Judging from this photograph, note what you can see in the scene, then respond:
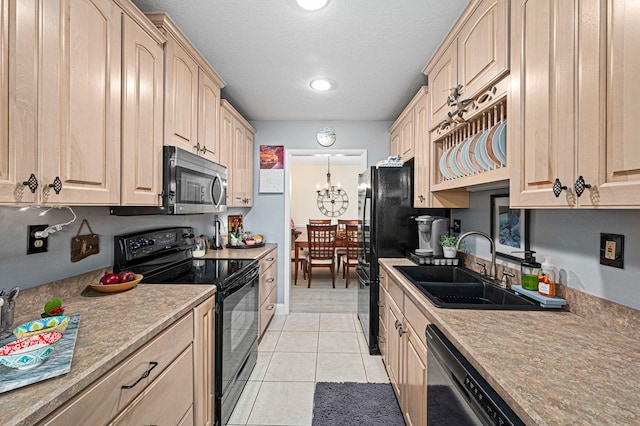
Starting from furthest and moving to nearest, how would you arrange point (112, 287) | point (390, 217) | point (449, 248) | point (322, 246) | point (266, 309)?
1. point (322, 246)
2. point (266, 309)
3. point (390, 217)
4. point (449, 248)
5. point (112, 287)

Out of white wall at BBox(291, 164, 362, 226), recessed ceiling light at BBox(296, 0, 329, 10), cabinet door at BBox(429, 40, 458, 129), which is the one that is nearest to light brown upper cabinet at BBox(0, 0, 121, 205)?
recessed ceiling light at BBox(296, 0, 329, 10)

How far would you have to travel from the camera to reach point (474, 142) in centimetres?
167

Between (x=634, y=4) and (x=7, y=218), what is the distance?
2116 millimetres

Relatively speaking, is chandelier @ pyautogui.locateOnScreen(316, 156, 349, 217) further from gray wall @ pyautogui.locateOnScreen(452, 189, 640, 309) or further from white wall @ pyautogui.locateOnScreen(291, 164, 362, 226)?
gray wall @ pyautogui.locateOnScreen(452, 189, 640, 309)

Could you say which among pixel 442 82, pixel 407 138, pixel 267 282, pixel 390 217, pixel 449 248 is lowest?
pixel 267 282

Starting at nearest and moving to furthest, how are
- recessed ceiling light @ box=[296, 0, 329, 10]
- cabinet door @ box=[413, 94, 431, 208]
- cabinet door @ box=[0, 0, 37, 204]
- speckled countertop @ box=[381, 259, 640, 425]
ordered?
speckled countertop @ box=[381, 259, 640, 425], cabinet door @ box=[0, 0, 37, 204], recessed ceiling light @ box=[296, 0, 329, 10], cabinet door @ box=[413, 94, 431, 208]

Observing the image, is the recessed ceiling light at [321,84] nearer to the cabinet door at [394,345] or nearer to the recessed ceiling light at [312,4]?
the recessed ceiling light at [312,4]

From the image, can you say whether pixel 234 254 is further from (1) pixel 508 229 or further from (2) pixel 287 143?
Result: (1) pixel 508 229

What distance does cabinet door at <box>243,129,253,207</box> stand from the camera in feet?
11.1

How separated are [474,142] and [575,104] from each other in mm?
785

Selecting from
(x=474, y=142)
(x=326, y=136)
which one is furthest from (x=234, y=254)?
(x=474, y=142)

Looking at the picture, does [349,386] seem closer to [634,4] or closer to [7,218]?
[7,218]

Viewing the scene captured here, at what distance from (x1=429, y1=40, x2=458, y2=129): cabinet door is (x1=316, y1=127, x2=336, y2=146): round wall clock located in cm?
155

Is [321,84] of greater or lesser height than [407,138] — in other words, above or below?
above
